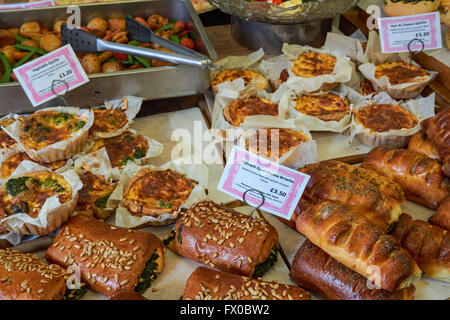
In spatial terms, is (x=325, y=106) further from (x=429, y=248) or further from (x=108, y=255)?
(x=108, y=255)

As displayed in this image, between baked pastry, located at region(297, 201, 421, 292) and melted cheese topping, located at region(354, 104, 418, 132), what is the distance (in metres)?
1.29

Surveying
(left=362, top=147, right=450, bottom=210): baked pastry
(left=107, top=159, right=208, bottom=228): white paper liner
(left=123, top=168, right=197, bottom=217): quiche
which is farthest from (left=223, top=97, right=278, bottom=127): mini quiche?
(left=362, top=147, right=450, bottom=210): baked pastry

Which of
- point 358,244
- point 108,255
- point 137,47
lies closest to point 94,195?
point 108,255

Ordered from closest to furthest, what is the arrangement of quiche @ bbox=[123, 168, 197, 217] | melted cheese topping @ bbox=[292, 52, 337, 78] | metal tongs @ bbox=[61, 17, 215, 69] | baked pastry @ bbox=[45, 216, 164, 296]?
baked pastry @ bbox=[45, 216, 164, 296] < quiche @ bbox=[123, 168, 197, 217] < metal tongs @ bbox=[61, 17, 215, 69] < melted cheese topping @ bbox=[292, 52, 337, 78]

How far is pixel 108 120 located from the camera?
3.59 meters

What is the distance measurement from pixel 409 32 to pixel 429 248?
2256 millimetres

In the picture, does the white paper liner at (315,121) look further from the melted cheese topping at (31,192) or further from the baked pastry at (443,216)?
the melted cheese topping at (31,192)

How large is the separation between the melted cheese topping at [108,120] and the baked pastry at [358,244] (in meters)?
1.85

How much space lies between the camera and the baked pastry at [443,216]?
2742mm

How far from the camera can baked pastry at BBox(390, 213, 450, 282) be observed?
8.23 ft

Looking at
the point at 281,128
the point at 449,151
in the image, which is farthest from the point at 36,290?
the point at 449,151

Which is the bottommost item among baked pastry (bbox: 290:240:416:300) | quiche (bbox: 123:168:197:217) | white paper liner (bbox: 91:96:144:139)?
baked pastry (bbox: 290:240:416:300)

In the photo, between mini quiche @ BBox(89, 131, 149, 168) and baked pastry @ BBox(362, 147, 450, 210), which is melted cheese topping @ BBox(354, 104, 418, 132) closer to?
baked pastry @ BBox(362, 147, 450, 210)

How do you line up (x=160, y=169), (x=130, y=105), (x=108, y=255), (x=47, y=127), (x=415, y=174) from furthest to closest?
(x=130, y=105)
(x=47, y=127)
(x=160, y=169)
(x=415, y=174)
(x=108, y=255)
